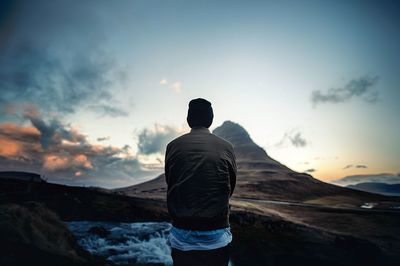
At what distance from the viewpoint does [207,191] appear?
3.12 m

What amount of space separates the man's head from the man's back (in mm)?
345

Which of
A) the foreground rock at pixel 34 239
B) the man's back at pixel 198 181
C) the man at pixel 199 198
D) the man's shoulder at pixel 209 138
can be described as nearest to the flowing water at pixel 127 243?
the foreground rock at pixel 34 239

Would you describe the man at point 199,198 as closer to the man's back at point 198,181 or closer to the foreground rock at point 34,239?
the man's back at point 198,181

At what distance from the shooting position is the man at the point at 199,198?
10.0 ft

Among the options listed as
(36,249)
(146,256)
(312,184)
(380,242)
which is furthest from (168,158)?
(312,184)

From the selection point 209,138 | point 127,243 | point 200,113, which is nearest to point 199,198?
point 209,138

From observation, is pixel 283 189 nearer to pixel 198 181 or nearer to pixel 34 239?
pixel 34 239

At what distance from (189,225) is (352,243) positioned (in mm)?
18202

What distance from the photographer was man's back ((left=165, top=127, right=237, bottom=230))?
10.0ft

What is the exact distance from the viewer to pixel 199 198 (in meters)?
3.07

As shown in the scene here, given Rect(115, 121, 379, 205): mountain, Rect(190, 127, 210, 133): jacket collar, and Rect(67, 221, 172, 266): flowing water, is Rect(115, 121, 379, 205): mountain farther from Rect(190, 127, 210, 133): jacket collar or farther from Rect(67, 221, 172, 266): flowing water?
Rect(190, 127, 210, 133): jacket collar

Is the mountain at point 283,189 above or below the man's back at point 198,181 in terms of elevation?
below

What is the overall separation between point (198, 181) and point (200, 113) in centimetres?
113

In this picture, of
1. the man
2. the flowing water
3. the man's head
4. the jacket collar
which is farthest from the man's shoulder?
the flowing water
